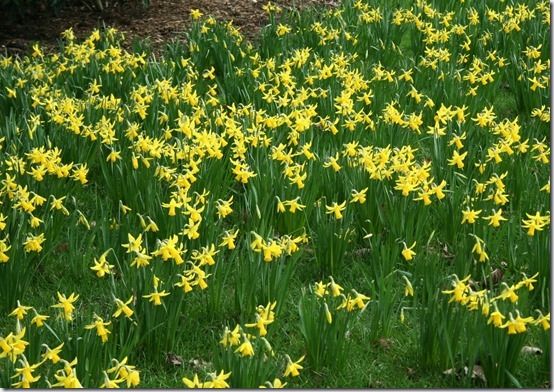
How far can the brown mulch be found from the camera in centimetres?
708

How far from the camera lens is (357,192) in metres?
3.72

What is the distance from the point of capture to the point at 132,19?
738 cm

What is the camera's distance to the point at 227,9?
752 centimetres

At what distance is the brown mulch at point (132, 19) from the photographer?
7.08m

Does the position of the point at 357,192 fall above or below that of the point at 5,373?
above

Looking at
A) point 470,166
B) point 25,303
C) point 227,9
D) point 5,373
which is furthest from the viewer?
point 227,9

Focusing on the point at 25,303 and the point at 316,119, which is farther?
the point at 316,119

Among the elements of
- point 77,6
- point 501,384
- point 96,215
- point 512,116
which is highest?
point 77,6

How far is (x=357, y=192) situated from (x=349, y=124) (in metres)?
0.77

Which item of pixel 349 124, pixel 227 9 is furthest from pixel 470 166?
pixel 227 9

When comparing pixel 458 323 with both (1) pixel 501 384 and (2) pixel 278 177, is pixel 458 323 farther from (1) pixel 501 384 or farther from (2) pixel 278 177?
(2) pixel 278 177

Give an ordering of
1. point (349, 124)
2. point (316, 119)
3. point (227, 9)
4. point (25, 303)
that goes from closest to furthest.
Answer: point (25, 303) → point (349, 124) → point (316, 119) → point (227, 9)

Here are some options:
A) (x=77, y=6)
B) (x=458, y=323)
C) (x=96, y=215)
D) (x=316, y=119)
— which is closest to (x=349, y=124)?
(x=316, y=119)

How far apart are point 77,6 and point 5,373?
555cm
